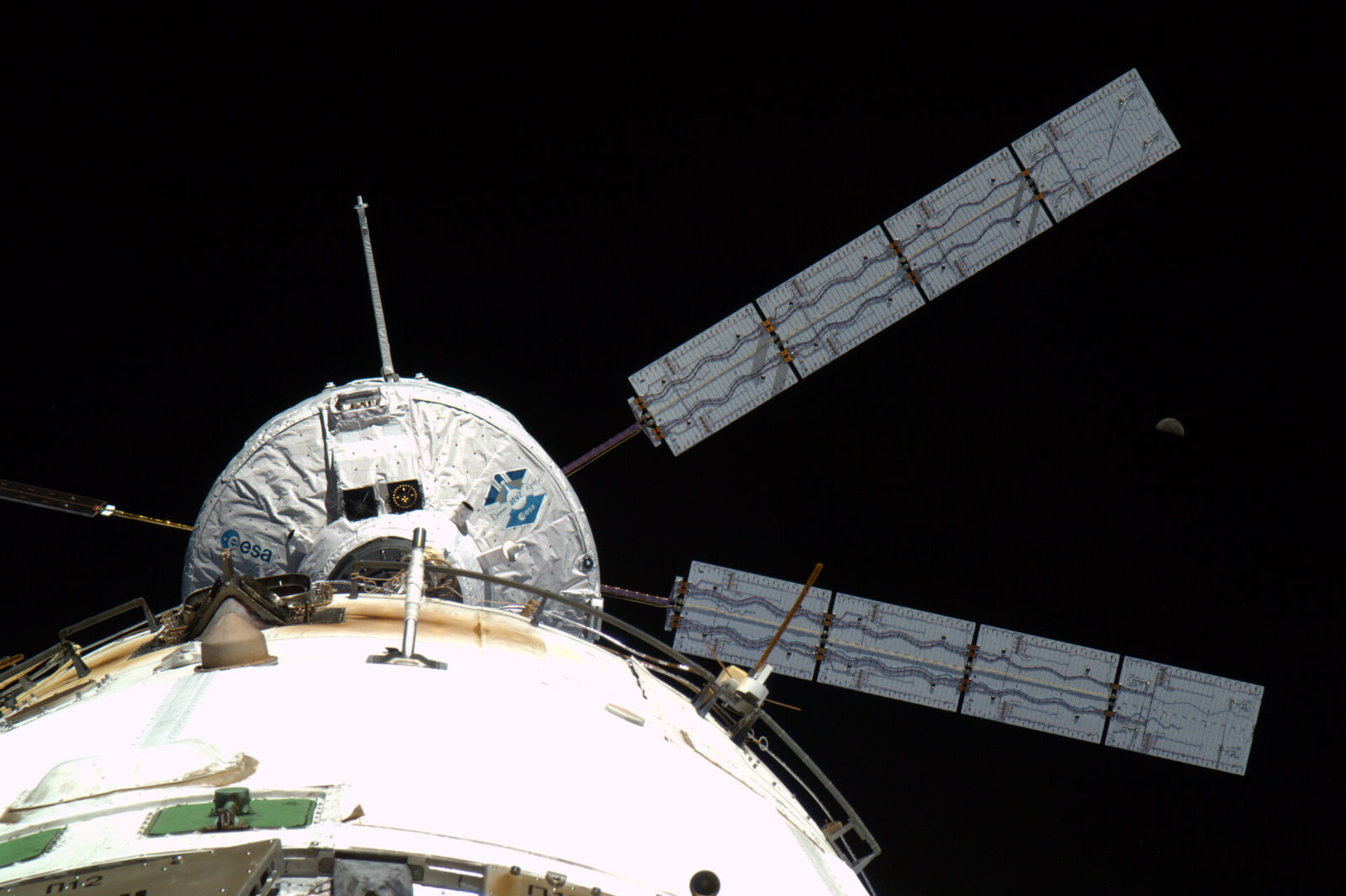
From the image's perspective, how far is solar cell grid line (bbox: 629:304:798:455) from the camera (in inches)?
377

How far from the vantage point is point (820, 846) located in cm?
488

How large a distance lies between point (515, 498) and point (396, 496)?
2.99 ft

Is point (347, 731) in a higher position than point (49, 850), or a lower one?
higher

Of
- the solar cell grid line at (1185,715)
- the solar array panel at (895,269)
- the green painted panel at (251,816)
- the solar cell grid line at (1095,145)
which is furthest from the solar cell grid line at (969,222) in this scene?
the green painted panel at (251,816)

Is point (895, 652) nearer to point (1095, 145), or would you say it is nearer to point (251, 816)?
point (1095, 145)

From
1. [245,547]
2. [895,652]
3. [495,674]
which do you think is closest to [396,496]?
[245,547]

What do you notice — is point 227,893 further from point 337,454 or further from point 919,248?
point 919,248

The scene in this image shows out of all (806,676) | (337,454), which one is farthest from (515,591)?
(806,676)

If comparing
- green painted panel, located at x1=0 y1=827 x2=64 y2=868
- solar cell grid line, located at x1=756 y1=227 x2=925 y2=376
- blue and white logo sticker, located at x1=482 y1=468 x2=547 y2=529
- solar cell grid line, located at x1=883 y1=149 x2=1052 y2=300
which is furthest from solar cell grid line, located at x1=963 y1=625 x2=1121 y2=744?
green painted panel, located at x1=0 y1=827 x2=64 y2=868

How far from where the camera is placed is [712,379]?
9625 millimetres

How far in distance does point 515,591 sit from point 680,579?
2.33 m

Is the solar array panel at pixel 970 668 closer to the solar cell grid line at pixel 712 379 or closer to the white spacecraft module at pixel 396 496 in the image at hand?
the solar cell grid line at pixel 712 379

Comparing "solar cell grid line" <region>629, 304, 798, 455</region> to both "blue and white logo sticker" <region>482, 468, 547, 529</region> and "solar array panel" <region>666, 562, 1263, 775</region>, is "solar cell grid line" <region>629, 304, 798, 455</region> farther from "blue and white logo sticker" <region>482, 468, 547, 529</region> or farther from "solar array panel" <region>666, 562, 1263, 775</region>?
"blue and white logo sticker" <region>482, 468, 547, 529</region>

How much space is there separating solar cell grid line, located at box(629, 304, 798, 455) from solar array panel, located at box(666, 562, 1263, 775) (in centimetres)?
132
